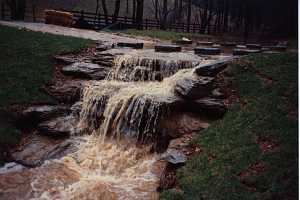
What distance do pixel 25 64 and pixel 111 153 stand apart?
628 centimetres

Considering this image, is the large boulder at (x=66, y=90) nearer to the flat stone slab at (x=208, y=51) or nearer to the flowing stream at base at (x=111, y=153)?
the flowing stream at base at (x=111, y=153)

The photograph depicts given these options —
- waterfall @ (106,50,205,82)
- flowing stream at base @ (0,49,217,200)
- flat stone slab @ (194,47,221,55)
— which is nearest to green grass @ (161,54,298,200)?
flowing stream at base @ (0,49,217,200)

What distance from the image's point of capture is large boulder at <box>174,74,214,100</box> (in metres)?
12.2

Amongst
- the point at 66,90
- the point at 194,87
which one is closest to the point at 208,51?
the point at 194,87

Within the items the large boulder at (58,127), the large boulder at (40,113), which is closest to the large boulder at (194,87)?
the large boulder at (58,127)

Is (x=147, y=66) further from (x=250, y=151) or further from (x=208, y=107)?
(x=250, y=151)

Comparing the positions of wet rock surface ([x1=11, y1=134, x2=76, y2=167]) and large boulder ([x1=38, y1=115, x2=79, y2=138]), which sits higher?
large boulder ([x1=38, y1=115, x2=79, y2=138])

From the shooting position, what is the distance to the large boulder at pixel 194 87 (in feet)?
40.1

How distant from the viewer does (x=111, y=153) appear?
1185 centimetres

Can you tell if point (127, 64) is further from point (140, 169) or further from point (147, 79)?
point (140, 169)

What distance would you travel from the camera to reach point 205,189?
8.82m

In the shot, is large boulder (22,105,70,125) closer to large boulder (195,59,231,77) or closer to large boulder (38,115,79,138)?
large boulder (38,115,79,138)

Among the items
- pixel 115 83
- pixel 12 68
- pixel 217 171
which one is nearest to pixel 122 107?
pixel 115 83

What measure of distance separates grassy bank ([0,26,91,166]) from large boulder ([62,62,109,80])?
0.78m
